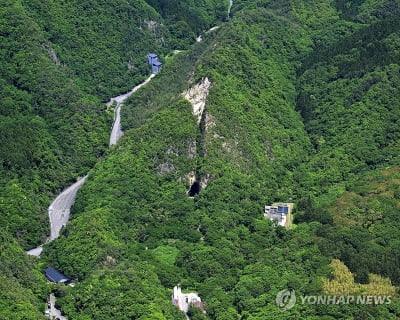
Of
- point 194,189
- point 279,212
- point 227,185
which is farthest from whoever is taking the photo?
point 194,189

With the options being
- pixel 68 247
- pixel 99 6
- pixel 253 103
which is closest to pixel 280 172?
pixel 253 103

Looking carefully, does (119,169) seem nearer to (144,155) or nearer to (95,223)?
(144,155)

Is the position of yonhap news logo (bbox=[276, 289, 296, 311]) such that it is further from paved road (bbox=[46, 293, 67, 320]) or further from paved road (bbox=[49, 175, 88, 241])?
paved road (bbox=[49, 175, 88, 241])

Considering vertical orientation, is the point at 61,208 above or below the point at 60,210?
above

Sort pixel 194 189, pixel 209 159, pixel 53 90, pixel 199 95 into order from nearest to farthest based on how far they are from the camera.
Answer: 1. pixel 209 159
2. pixel 194 189
3. pixel 199 95
4. pixel 53 90

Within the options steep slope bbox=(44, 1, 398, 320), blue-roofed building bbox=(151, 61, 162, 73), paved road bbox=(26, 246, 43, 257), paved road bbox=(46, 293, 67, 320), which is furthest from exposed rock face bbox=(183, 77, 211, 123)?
paved road bbox=(46, 293, 67, 320)

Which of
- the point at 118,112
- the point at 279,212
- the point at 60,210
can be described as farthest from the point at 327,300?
the point at 118,112

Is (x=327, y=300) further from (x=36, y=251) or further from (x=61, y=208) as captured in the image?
(x=61, y=208)
